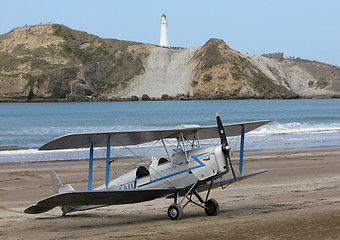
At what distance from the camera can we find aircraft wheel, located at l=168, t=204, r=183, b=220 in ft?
34.0

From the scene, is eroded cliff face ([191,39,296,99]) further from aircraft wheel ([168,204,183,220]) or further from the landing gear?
aircraft wheel ([168,204,183,220])

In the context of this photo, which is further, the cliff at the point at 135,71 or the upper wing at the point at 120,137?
the cliff at the point at 135,71

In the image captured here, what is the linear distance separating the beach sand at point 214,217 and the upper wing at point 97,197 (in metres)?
0.53

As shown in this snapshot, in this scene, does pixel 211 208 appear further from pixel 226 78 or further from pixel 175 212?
pixel 226 78

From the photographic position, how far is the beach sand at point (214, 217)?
8.99m

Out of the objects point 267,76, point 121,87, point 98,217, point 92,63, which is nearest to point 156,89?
point 121,87

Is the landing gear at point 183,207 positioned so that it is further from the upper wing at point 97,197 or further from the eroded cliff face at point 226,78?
the eroded cliff face at point 226,78

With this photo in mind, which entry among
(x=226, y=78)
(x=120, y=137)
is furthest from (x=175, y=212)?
(x=226, y=78)

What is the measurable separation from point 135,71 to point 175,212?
15230 centimetres

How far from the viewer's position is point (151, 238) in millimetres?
8812

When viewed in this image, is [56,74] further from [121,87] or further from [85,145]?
[85,145]

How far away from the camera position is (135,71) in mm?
161250

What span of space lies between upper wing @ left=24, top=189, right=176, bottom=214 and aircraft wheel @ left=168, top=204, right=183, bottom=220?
1.12ft

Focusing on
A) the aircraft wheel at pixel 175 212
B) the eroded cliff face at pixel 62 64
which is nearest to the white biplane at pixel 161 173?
the aircraft wheel at pixel 175 212
